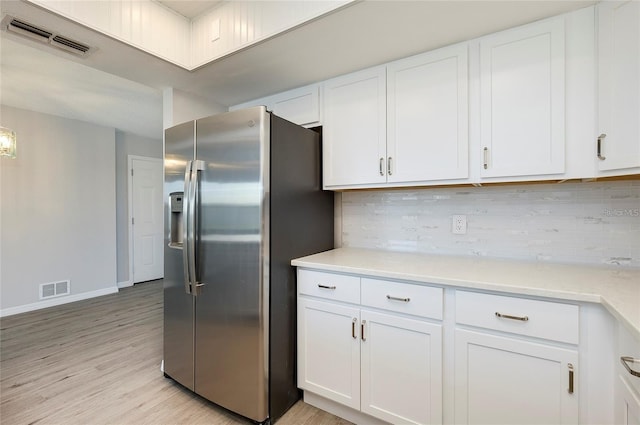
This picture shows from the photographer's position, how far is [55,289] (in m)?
3.74

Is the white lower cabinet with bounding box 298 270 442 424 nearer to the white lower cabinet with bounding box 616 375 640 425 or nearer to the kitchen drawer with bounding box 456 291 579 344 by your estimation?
the kitchen drawer with bounding box 456 291 579 344

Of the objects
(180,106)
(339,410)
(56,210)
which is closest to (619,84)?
(339,410)

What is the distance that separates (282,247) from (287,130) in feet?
2.35

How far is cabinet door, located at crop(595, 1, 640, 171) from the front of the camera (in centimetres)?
119

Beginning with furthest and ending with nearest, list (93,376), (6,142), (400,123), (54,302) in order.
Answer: (54,302) < (6,142) < (93,376) < (400,123)

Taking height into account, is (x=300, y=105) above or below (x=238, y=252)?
above

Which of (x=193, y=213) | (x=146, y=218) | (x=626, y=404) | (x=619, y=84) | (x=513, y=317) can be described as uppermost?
(x=619, y=84)

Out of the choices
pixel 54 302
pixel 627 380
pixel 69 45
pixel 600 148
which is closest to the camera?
pixel 627 380

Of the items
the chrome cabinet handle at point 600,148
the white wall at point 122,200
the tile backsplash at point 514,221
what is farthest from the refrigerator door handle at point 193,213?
the white wall at point 122,200

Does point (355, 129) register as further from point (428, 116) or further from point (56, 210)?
point (56, 210)

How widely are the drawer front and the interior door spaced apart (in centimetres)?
409

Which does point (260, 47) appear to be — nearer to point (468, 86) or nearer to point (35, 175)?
point (468, 86)

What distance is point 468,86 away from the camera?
164 centimetres

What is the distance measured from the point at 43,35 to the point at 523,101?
260cm
